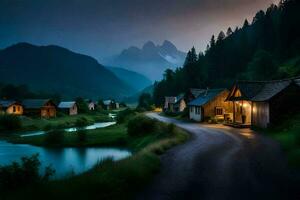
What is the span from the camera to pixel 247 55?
117 meters

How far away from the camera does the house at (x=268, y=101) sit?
35.9m

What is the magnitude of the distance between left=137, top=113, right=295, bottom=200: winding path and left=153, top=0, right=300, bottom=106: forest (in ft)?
216

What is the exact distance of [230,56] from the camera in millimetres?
120875

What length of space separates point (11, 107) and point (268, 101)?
248ft

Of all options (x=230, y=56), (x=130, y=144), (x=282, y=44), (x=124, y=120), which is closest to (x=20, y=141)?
(x=130, y=144)

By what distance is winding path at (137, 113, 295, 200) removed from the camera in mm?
12508

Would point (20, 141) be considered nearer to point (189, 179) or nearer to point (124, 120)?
point (124, 120)

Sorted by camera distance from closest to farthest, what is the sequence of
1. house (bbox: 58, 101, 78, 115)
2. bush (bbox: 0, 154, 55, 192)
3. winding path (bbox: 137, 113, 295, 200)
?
winding path (bbox: 137, 113, 295, 200)
bush (bbox: 0, 154, 55, 192)
house (bbox: 58, 101, 78, 115)

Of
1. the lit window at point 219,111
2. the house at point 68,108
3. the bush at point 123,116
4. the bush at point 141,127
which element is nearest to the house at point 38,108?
the house at point 68,108

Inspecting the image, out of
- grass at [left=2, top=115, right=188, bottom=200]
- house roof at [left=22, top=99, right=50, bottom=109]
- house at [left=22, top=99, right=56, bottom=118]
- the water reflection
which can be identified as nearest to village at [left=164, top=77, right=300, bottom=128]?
the water reflection

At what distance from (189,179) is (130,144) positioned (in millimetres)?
28221

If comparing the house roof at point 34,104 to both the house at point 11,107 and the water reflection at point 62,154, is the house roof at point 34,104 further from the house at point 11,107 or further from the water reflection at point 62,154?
the water reflection at point 62,154

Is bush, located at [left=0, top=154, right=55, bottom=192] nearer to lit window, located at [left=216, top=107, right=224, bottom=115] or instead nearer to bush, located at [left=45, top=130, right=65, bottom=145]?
bush, located at [left=45, top=130, right=65, bottom=145]

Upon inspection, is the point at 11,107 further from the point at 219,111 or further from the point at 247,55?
the point at 247,55
